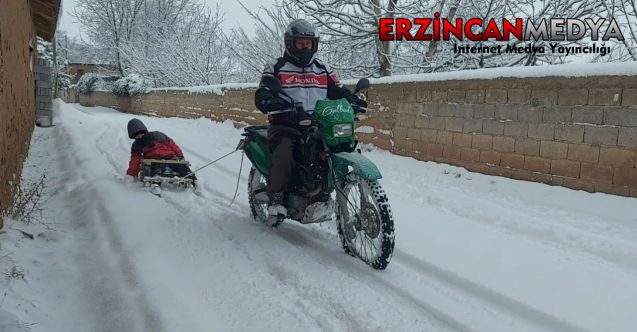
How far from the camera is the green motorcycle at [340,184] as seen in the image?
11.4ft

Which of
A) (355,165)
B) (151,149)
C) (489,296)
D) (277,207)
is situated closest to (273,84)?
(355,165)

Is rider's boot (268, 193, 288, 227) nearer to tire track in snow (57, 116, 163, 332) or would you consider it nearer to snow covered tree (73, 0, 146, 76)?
tire track in snow (57, 116, 163, 332)

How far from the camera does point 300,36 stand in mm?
4055

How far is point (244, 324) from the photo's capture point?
2.71 metres

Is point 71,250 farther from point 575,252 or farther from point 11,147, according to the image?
point 575,252

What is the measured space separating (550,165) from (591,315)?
3.29m

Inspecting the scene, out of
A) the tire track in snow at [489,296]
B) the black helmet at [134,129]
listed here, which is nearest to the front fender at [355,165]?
the tire track in snow at [489,296]

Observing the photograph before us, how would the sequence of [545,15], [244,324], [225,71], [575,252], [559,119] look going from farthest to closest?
[225,71] < [545,15] < [559,119] < [575,252] < [244,324]

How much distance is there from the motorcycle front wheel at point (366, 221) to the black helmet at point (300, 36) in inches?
45.4

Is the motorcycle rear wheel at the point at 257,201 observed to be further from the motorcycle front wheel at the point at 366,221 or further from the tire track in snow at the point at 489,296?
the tire track in snow at the point at 489,296

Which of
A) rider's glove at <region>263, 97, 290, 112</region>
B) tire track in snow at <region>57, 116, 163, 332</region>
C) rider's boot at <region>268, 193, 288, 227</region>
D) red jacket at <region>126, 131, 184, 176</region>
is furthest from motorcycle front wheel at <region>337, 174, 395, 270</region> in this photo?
red jacket at <region>126, 131, 184, 176</region>

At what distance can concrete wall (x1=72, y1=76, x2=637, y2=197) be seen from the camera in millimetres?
5098

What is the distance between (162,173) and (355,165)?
361cm

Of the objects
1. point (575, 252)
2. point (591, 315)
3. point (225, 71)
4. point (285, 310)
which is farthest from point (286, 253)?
point (225, 71)
